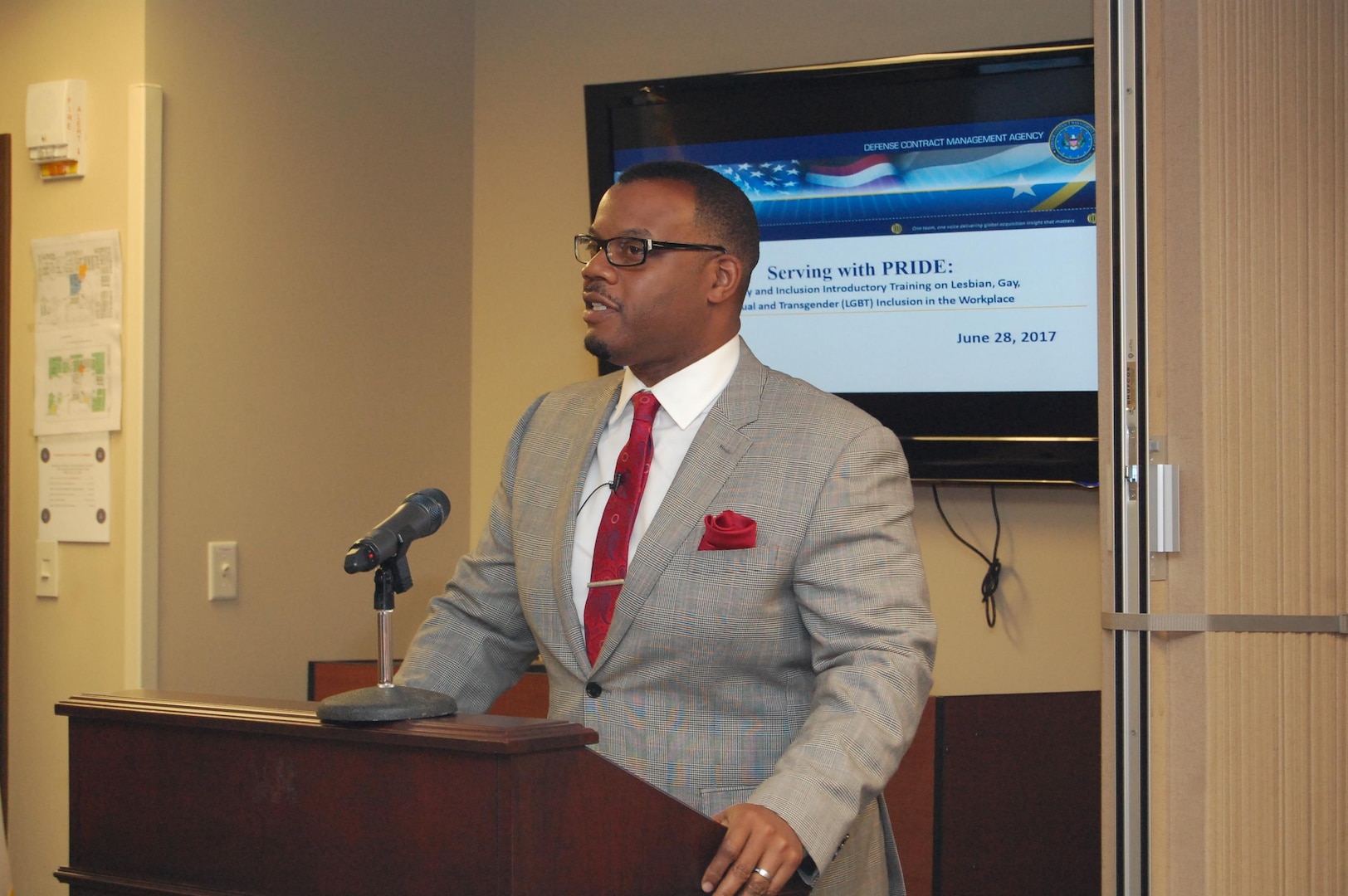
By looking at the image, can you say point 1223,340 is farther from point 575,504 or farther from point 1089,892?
point 1089,892

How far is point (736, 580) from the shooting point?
1896 millimetres

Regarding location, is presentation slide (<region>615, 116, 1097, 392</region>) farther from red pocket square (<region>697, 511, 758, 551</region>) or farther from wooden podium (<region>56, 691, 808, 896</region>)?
wooden podium (<region>56, 691, 808, 896</region>)

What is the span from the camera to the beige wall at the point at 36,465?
320cm

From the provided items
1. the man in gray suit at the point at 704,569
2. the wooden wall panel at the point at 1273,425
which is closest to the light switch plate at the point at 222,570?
the man in gray suit at the point at 704,569

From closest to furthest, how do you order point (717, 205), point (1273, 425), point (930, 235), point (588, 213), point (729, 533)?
point (1273, 425) → point (729, 533) → point (717, 205) → point (930, 235) → point (588, 213)

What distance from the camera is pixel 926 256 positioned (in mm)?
3406

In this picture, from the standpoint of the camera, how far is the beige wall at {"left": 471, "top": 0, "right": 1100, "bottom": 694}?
340 cm

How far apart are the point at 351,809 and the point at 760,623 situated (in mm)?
704

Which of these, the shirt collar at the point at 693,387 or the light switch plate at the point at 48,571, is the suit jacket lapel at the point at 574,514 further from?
the light switch plate at the point at 48,571

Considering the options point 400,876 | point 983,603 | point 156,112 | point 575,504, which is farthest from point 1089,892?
point 156,112

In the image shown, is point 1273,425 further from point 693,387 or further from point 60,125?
point 60,125

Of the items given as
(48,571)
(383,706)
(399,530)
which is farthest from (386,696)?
(48,571)

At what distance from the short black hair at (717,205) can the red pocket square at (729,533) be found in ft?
1.56

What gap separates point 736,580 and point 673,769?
0.26 metres
